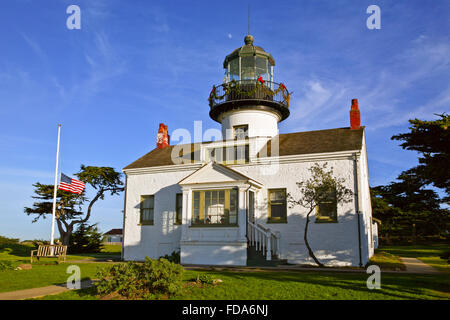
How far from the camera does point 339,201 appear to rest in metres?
16.6

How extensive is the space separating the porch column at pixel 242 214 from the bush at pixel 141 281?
851 cm

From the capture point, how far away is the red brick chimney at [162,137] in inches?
1020

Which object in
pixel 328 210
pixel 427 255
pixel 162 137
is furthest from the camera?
pixel 162 137

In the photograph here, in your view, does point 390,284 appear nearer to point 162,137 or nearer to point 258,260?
point 258,260

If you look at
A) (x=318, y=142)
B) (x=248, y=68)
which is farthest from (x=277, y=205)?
(x=248, y=68)

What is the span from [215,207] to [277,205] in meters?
3.19

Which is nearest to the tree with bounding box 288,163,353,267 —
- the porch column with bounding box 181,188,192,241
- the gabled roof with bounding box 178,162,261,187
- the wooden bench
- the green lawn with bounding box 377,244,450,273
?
the gabled roof with bounding box 178,162,261,187

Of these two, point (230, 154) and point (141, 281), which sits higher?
point (230, 154)

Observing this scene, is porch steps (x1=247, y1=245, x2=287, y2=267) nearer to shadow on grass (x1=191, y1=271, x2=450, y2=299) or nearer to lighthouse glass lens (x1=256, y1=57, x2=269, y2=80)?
shadow on grass (x1=191, y1=271, x2=450, y2=299)

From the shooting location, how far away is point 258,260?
16.5 metres

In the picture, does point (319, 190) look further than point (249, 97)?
No
